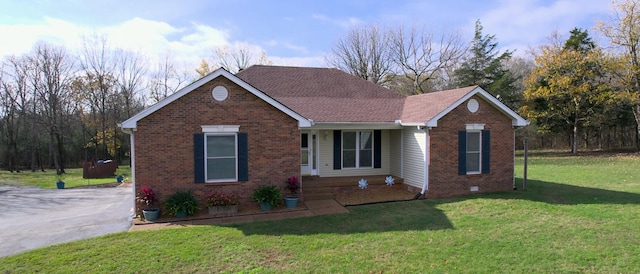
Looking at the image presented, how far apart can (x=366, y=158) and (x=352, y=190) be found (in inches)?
77.1

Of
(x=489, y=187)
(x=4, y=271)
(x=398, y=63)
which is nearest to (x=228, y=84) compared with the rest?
(x=4, y=271)

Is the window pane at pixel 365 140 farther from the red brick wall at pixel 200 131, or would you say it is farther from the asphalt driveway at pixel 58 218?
the asphalt driveway at pixel 58 218

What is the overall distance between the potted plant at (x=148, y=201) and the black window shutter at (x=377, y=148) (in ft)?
25.8

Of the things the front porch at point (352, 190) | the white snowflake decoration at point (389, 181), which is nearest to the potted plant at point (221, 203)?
the front porch at point (352, 190)

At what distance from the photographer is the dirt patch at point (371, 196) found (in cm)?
1129

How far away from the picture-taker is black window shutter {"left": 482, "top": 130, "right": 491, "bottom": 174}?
1247 cm

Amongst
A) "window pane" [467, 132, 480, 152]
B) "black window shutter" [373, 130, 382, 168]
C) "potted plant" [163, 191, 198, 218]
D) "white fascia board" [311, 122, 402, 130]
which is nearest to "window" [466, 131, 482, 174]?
"window pane" [467, 132, 480, 152]

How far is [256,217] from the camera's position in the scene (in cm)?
946

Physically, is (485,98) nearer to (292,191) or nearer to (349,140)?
(349,140)

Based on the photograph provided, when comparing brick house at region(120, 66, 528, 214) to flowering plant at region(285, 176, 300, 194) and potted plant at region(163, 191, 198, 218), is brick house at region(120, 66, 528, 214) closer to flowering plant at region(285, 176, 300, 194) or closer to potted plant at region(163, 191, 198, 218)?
flowering plant at region(285, 176, 300, 194)

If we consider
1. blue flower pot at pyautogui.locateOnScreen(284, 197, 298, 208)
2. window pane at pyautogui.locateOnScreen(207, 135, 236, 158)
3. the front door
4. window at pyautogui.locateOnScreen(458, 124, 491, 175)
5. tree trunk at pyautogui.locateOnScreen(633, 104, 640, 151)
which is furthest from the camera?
tree trunk at pyautogui.locateOnScreen(633, 104, 640, 151)

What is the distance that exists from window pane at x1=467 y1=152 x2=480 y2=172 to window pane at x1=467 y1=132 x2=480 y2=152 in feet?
0.56

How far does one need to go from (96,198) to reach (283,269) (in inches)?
454

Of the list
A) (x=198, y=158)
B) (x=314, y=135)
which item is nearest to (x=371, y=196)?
(x=314, y=135)
